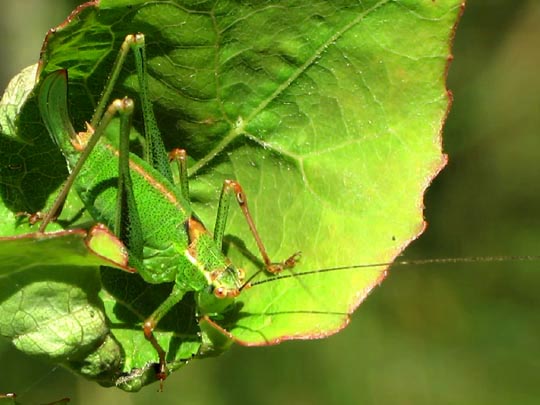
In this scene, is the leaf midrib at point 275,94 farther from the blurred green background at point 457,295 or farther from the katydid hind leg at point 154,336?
the blurred green background at point 457,295

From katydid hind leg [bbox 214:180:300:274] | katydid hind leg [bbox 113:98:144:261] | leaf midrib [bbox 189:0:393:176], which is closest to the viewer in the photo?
leaf midrib [bbox 189:0:393:176]

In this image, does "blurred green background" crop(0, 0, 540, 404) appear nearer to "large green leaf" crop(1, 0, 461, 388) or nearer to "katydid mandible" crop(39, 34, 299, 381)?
"katydid mandible" crop(39, 34, 299, 381)

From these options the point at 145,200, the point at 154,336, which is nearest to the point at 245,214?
the point at 154,336

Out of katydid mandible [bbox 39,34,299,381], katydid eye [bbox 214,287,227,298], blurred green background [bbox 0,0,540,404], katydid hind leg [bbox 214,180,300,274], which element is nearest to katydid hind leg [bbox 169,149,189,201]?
katydid mandible [bbox 39,34,299,381]

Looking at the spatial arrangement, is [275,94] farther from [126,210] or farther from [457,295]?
[457,295]

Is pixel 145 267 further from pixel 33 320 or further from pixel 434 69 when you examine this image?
pixel 434 69

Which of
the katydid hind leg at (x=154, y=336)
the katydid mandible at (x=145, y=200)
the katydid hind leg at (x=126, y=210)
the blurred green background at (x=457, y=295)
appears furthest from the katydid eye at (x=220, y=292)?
the blurred green background at (x=457, y=295)

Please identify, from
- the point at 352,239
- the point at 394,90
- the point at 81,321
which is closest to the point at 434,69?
the point at 394,90
